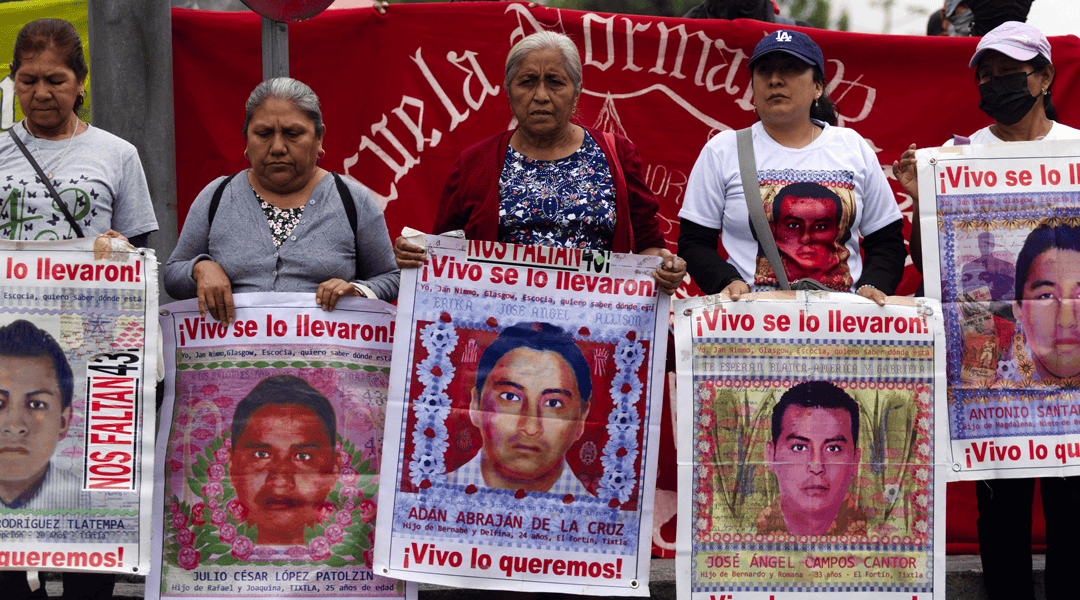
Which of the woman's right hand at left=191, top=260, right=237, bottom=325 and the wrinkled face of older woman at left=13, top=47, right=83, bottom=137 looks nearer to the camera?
the woman's right hand at left=191, top=260, right=237, bottom=325

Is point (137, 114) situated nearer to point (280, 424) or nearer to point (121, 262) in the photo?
point (121, 262)

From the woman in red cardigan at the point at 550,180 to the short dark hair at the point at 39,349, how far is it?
1.09 meters

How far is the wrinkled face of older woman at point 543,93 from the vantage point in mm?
3414

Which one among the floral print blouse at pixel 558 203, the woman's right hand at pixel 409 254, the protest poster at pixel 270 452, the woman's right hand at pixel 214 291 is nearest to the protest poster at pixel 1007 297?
the floral print blouse at pixel 558 203

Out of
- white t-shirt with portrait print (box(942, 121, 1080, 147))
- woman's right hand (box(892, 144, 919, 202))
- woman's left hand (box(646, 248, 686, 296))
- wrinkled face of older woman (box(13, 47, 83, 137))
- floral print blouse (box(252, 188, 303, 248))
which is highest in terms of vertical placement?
white t-shirt with portrait print (box(942, 121, 1080, 147))

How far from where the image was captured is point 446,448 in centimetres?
330

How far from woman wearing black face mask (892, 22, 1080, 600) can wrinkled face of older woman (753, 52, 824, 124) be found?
40 cm

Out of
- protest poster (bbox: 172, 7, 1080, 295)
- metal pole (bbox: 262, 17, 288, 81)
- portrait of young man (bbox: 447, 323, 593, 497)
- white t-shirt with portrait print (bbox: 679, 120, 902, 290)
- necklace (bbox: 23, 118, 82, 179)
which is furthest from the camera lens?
protest poster (bbox: 172, 7, 1080, 295)

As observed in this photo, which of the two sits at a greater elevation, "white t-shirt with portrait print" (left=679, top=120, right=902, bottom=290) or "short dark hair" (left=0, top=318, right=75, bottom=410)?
"white t-shirt with portrait print" (left=679, top=120, right=902, bottom=290)

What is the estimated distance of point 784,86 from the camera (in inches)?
137

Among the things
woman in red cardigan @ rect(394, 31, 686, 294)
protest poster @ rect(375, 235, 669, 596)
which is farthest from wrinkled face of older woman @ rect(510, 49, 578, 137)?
protest poster @ rect(375, 235, 669, 596)

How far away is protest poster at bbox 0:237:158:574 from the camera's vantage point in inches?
127

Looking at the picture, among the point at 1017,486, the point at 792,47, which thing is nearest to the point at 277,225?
the point at 792,47

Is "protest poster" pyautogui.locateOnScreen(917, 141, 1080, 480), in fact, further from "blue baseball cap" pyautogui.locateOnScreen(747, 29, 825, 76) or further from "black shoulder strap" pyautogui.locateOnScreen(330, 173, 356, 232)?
"black shoulder strap" pyautogui.locateOnScreen(330, 173, 356, 232)
